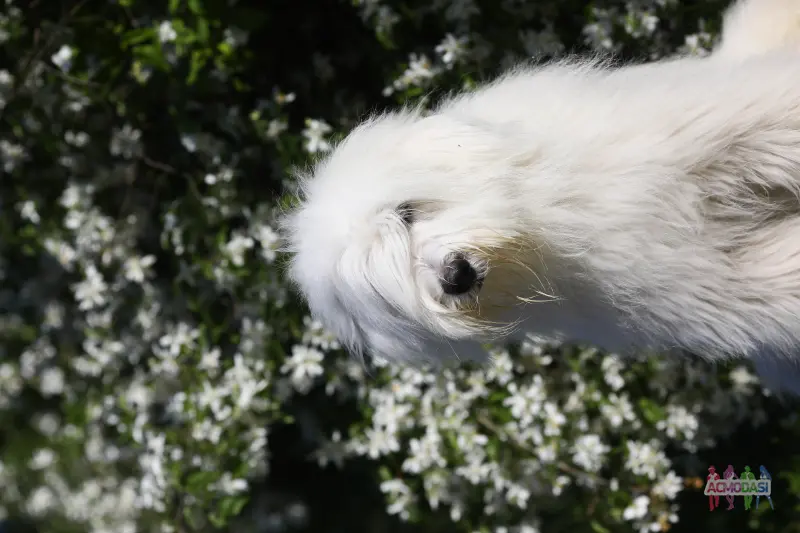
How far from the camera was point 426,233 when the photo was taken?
780 mm

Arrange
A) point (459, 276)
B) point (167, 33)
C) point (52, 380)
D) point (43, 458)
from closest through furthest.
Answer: point (459, 276)
point (167, 33)
point (52, 380)
point (43, 458)

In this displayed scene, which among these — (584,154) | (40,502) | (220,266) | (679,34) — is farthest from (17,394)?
(679,34)

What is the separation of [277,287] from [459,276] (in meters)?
0.88

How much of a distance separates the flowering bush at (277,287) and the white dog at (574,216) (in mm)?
541

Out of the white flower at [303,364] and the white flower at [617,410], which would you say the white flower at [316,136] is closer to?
the white flower at [303,364]

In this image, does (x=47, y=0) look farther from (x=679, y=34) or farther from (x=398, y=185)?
(x=679, y=34)

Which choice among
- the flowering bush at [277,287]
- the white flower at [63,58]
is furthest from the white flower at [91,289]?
the white flower at [63,58]

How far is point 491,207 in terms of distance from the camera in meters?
0.77

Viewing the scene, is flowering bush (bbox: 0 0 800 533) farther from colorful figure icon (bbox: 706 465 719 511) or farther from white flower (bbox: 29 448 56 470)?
white flower (bbox: 29 448 56 470)

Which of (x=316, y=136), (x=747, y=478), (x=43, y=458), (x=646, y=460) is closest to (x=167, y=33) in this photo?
(x=316, y=136)

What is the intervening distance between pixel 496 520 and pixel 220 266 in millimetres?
904

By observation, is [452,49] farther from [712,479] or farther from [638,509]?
[712,479]

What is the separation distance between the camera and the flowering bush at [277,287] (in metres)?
1.48

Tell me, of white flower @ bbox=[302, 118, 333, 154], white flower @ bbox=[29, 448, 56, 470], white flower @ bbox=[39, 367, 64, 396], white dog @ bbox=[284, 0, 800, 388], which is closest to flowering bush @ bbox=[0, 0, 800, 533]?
white flower @ bbox=[302, 118, 333, 154]
